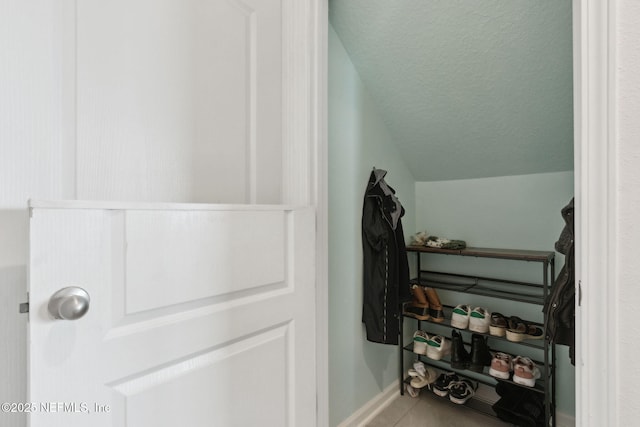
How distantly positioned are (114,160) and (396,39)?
1292 millimetres

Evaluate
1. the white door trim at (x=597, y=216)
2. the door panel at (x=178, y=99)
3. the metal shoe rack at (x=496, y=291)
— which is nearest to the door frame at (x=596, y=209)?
the white door trim at (x=597, y=216)

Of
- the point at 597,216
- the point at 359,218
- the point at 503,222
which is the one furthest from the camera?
the point at 503,222

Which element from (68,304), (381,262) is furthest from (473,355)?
(68,304)

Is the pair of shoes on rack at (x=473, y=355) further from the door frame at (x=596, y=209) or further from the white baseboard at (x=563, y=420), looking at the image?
the door frame at (x=596, y=209)

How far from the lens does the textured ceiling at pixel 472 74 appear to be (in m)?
1.17

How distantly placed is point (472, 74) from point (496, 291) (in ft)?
4.25

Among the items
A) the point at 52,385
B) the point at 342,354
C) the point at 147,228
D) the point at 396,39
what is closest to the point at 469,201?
the point at 396,39

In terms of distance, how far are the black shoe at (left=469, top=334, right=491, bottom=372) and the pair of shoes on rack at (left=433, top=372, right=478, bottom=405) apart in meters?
0.15

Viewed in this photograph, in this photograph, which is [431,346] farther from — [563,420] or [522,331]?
[563,420]

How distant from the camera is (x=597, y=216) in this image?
45 cm

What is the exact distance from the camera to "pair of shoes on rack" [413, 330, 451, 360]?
68.3 inches

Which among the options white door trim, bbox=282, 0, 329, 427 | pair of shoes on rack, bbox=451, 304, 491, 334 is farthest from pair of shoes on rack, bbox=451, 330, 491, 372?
white door trim, bbox=282, 0, 329, 427

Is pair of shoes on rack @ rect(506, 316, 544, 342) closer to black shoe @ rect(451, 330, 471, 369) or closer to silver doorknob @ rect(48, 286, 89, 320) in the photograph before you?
black shoe @ rect(451, 330, 471, 369)

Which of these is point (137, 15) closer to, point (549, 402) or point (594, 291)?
point (594, 291)
